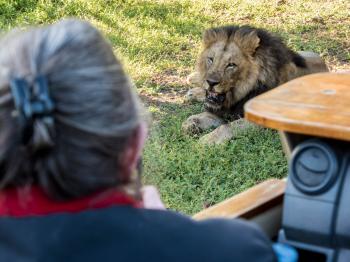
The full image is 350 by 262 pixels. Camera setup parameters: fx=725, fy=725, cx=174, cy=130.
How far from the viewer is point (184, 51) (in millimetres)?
6531

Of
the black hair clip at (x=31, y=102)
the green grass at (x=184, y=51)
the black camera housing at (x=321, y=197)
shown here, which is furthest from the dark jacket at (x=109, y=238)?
the green grass at (x=184, y=51)

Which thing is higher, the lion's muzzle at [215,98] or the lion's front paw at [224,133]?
the lion's muzzle at [215,98]

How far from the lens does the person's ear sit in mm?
1360

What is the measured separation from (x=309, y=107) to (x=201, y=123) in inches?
122

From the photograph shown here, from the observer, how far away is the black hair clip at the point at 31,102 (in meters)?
1.22

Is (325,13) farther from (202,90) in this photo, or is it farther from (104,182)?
(104,182)

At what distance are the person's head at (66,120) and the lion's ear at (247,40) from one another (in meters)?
3.96

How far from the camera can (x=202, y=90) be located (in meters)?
5.48

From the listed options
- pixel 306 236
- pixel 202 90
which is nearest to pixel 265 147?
pixel 202 90

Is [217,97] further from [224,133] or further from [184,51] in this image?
[184,51]

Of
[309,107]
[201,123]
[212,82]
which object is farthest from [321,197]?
[212,82]

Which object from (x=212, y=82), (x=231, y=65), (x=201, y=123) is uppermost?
(x=231, y=65)

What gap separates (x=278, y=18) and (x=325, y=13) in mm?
487

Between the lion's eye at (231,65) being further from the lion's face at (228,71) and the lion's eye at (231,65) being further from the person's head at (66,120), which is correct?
the person's head at (66,120)
